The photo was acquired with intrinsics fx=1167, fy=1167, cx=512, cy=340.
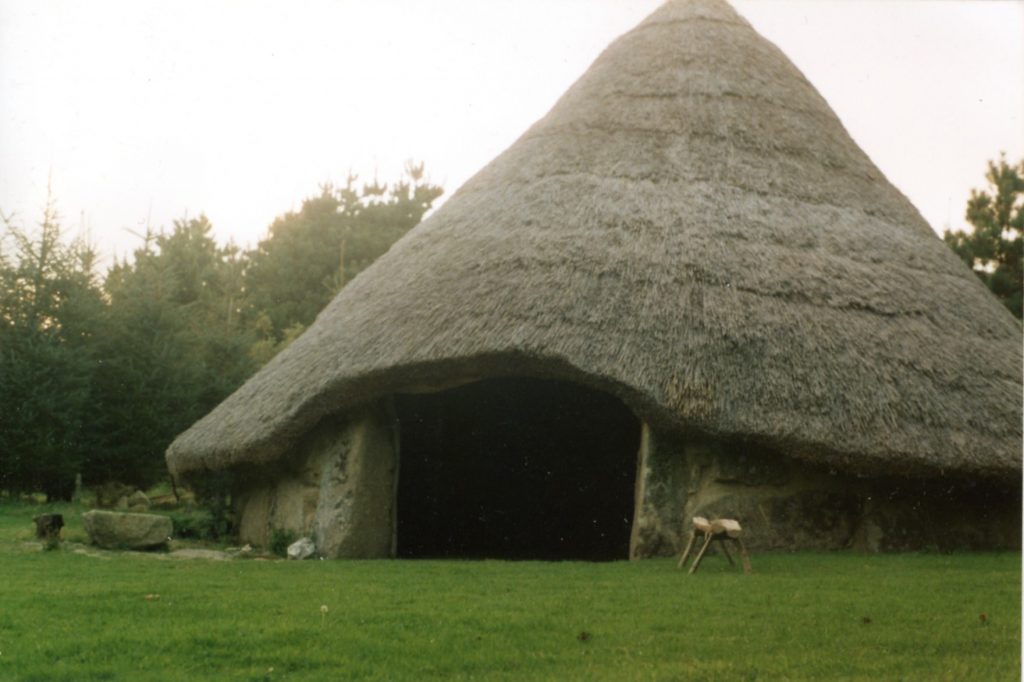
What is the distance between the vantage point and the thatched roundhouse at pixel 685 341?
30.8 feet

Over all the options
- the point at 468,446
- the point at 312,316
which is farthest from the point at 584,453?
the point at 312,316

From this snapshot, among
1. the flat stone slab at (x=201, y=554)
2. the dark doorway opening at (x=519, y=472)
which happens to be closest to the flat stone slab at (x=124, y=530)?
the flat stone slab at (x=201, y=554)

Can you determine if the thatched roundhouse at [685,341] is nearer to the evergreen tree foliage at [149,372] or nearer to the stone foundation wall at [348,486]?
the stone foundation wall at [348,486]

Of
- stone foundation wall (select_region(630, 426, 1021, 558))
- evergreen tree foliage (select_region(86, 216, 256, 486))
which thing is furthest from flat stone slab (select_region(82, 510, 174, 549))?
evergreen tree foliage (select_region(86, 216, 256, 486))

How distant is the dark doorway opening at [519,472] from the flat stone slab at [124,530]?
334 centimetres

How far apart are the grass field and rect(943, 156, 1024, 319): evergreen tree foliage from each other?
29.7 feet

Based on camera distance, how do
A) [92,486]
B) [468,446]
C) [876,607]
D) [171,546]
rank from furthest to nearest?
[92,486], [468,446], [171,546], [876,607]

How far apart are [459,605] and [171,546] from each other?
5.58 metres

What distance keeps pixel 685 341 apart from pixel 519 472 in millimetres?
5823

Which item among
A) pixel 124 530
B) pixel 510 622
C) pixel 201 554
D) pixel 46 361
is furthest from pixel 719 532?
pixel 46 361

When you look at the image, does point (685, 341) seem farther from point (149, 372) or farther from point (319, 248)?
point (319, 248)

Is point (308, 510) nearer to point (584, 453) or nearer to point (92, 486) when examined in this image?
point (584, 453)

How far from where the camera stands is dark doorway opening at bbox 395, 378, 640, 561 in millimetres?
13758

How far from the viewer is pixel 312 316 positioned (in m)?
26.8
